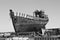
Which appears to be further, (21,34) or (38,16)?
(38,16)

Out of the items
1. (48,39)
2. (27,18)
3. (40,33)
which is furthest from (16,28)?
(48,39)

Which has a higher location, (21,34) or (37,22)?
(37,22)

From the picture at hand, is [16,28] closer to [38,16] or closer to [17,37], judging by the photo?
[17,37]

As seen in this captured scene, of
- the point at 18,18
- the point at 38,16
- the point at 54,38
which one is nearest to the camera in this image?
the point at 54,38

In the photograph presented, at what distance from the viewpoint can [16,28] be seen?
21.0 m

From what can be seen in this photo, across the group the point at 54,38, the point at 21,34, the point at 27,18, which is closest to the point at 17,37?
the point at 21,34

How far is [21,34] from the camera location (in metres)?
20.3

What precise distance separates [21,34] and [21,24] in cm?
170

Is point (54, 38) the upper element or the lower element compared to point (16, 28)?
lower

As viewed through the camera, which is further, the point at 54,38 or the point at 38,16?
the point at 38,16

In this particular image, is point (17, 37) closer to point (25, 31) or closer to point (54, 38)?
point (25, 31)

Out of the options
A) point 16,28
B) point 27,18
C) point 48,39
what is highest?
point 27,18

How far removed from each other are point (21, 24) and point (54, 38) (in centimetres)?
590

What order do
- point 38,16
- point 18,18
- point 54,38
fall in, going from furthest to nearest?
1. point 38,16
2. point 18,18
3. point 54,38
